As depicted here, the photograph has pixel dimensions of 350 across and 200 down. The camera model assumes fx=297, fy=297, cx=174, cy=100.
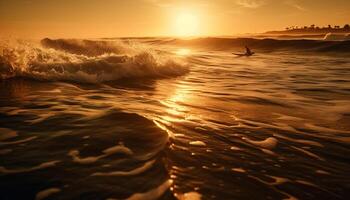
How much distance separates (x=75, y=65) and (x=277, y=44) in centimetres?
2863

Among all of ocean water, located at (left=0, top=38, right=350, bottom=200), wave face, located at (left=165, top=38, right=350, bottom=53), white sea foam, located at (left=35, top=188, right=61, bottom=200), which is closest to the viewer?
white sea foam, located at (left=35, top=188, right=61, bottom=200)

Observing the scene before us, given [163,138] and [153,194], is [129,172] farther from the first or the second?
[163,138]

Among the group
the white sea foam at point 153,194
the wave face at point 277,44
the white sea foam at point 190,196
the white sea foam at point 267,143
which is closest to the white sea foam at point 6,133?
the white sea foam at point 153,194

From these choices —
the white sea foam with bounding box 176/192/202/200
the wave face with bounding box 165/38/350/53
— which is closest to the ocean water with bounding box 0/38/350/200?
the white sea foam with bounding box 176/192/202/200

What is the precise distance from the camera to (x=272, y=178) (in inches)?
123

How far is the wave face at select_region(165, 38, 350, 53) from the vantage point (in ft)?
91.7

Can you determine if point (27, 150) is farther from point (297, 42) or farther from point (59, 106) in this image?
point (297, 42)

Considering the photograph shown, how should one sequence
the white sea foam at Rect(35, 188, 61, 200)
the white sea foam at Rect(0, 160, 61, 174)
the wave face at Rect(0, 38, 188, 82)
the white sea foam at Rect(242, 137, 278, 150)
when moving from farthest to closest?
the wave face at Rect(0, 38, 188, 82) → the white sea foam at Rect(242, 137, 278, 150) → the white sea foam at Rect(0, 160, 61, 174) → the white sea foam at Rect(35, 188, 61, 200)

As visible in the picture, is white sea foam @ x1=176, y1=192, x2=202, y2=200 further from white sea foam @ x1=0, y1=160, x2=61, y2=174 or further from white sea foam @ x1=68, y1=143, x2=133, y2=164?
white sea foam @ x1=0, y1=160, x2=61, y2=174

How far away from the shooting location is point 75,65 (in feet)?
32.3

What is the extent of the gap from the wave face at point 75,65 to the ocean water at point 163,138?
51 mm

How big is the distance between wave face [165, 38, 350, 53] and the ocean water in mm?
21619

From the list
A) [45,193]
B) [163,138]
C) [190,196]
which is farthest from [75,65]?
[190,196]

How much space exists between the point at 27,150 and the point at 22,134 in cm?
68
